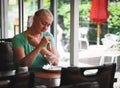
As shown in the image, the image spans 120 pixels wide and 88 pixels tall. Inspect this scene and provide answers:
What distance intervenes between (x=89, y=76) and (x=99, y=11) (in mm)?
1615

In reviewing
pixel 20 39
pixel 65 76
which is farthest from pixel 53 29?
pixel 65 76

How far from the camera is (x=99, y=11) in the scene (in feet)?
A: 10.4

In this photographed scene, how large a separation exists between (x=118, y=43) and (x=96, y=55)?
15.9 inches

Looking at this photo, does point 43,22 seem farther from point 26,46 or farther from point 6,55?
point 6,55

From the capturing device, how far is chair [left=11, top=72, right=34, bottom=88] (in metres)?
1.42

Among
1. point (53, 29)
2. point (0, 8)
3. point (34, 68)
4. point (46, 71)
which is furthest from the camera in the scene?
point (0, 8)

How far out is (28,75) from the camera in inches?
58.1

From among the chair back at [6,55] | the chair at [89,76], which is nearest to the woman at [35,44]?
the chair back at [6,55]

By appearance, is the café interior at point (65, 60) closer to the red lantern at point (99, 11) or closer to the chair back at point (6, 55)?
the chair back at point (6, 55)

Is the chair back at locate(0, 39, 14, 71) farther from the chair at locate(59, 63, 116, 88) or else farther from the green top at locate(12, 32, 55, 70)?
the chair at locate(59, 63, 116, 88)

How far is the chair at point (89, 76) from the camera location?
1568 millimetres

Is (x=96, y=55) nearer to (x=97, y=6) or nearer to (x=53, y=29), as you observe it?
(x=97, y=6)

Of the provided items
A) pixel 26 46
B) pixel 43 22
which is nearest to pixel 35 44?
pixel 26 46

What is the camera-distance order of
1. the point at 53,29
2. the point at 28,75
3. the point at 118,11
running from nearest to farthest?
the point at 28,75, the point at 118,11, the point at 53,29
